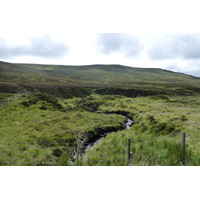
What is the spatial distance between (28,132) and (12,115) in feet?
26.2

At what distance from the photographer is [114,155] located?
33.5 feet

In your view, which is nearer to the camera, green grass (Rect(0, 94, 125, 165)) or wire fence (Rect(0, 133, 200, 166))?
wire fence (Rect(0, 133, 200, 166))

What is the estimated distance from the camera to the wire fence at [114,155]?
810cm

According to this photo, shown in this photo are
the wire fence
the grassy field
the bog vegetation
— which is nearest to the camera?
the wire fence

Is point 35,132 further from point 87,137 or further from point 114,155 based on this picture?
point 114,155

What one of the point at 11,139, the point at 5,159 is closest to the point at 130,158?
the point at 5,159

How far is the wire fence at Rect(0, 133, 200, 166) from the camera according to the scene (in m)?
8.10

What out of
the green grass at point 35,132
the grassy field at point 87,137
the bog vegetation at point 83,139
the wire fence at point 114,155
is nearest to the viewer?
the wire fence at point 114,155

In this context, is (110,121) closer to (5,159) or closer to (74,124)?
(74,124)

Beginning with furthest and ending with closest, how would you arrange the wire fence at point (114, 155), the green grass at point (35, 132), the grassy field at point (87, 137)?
the green grass at point (35, 132) → the grassy field at point (87, 137) → the wire fence at point (114, 155)

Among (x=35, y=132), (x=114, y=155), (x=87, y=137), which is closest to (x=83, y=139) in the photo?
(x=87, y=137)

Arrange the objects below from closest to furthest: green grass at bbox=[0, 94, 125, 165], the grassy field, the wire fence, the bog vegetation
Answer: the wire fence
the bog vegetation
the grassy field
green grass at bbox=[0, 94, 125, 165]

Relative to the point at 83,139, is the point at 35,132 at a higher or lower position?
higher

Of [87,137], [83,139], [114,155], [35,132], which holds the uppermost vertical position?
[114,155]
